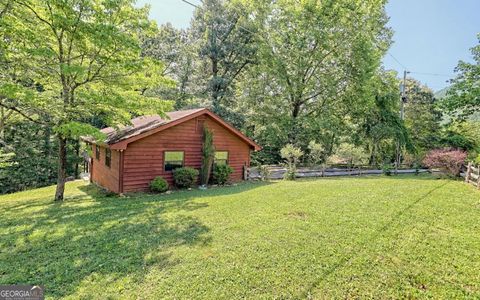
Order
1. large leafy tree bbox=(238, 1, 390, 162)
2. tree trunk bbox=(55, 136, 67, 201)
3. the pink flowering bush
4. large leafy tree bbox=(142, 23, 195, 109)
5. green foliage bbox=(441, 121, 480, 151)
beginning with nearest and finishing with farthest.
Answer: tree trunk bbox=(55, 136, 67, 201)
the pink flowering bush
green foliage bbox=(441, 121, 480, 151)
large leafy tree bbox=(238, 1, 390, 162)
large leafy tree bbox=(142, 23, 195, 109)

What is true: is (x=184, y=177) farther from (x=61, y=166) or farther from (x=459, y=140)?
(x=459, y=140)

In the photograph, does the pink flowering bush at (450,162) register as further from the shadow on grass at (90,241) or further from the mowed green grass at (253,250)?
the shadow on grass at (90,241)

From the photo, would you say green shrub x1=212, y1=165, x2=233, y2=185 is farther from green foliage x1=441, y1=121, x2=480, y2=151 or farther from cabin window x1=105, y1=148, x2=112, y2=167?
green foliage x1=441, y1=121, x2=480, y2=151

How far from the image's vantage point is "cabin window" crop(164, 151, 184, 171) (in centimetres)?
1359

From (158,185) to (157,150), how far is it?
171 centimetres

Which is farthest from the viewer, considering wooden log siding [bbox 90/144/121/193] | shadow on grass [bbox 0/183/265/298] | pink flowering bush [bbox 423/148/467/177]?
pink flowering bush [bbox 423/148/467/177]

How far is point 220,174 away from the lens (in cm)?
1506

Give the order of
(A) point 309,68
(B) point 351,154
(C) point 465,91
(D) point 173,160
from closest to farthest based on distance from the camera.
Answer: (D) point 173,160
(C) point 465,91
(B) point 351,154
(A) point 309,68

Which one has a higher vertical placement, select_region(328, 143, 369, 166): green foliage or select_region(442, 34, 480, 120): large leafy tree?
select_region(442, 34, 480, 120): large leafy tree

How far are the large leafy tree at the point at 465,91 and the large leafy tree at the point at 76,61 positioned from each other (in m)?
16.9

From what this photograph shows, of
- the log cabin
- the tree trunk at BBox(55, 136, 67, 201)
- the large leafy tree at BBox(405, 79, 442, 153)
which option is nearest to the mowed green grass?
the tree trunk at BBox(55, 136, 67, 201)

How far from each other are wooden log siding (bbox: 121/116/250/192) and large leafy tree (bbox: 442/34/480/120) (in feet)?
44.1

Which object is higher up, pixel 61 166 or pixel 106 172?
pixel 61 166

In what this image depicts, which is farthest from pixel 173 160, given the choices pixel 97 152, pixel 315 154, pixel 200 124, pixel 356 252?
pixel 315 154
